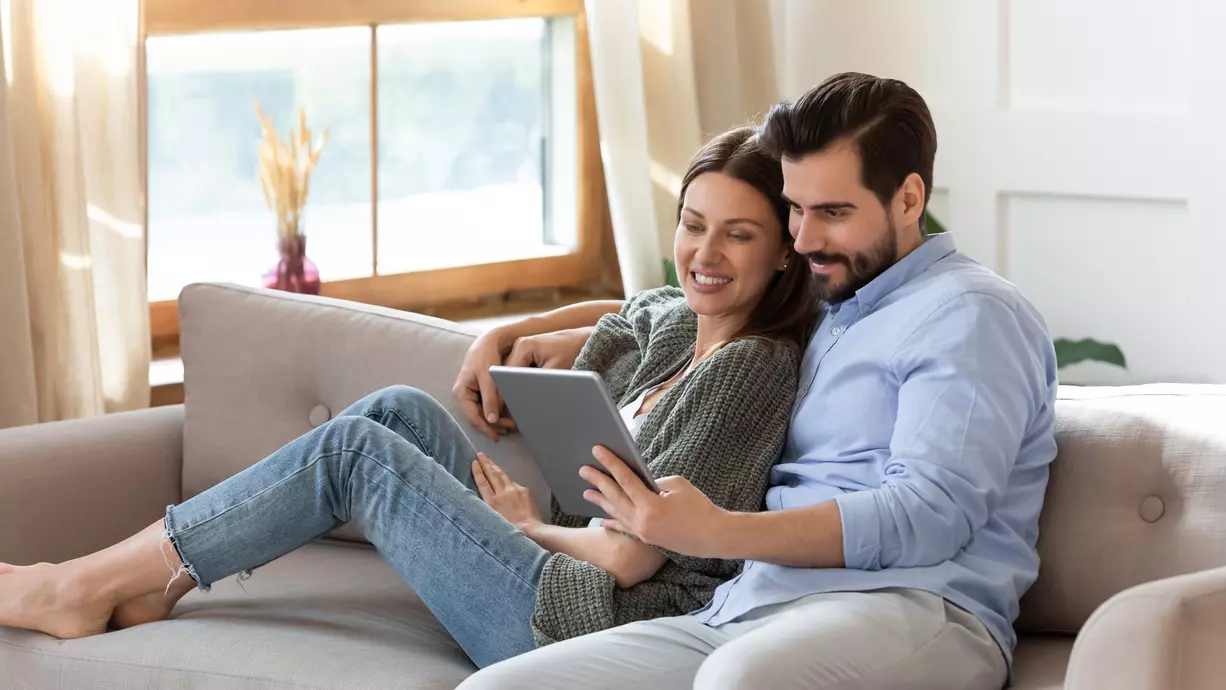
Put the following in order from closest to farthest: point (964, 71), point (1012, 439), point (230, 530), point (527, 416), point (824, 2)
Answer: point (1012, 439) → point (527, 416) → point (230, 530) → point (964, 71) → point (824, 2)

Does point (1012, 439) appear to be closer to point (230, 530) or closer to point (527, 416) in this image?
point (527, 416)

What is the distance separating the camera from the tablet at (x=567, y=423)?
1498mm

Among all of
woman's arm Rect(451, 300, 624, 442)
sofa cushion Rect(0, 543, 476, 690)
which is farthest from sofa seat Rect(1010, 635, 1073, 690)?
Answer: woman's arm Rect(451, 300, 624, 442)

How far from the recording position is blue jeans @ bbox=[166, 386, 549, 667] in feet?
5.65

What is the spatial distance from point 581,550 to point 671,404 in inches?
8.3

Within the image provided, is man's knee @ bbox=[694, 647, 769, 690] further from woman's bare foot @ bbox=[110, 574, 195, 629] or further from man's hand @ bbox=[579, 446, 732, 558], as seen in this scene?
woman's bare foot @ bbox=[110, 574, 195, 629]

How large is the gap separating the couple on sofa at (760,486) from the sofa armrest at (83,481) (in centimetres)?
25

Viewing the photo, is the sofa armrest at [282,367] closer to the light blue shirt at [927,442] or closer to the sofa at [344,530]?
the sofa at [344,530]

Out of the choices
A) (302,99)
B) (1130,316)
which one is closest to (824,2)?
(1130,316)

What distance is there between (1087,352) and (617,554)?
2065 millimetres

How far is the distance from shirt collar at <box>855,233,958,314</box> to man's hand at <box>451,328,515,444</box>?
0.60m

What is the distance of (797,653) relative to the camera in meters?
1.39

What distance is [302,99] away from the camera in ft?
10.4

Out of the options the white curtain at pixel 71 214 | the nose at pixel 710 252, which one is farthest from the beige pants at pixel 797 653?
the white curtain at pixel 71 214
